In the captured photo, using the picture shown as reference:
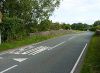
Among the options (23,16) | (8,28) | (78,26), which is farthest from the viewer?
(78,26)

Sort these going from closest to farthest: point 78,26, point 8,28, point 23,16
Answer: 1. point 8,28
2. point 23,16
3. point 78,26

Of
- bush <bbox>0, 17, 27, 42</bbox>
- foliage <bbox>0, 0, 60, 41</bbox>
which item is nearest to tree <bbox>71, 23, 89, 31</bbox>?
foliage <bbox>0, 0, 60, 41</bbox>

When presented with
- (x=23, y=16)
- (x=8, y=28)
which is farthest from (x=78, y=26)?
(x=8, y=28)

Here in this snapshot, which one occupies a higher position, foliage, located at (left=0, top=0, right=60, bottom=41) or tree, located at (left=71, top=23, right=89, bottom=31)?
foliage, located at (left=0, top=0, right=60, bottom=41)

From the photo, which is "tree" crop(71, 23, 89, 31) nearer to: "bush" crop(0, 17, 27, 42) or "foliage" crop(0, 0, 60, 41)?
"foliage" crop(0, 0, 60, 41)

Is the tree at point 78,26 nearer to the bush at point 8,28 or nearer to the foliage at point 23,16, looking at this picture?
the foliage at point 23,16

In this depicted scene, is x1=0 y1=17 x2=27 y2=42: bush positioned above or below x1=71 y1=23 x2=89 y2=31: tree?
above

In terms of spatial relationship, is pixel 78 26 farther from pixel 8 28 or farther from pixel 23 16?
pixel 8 28

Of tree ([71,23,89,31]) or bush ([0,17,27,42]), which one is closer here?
bush ([0,17,27,42])

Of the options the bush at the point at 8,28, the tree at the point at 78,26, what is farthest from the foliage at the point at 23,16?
the tree at the point at 78,26

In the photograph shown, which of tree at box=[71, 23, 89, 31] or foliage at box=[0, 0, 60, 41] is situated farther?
tree at box=[71, 23, 89, 31]

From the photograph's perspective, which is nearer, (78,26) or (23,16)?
(23,16)

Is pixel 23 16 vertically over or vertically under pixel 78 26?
over

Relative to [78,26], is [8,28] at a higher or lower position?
higher
